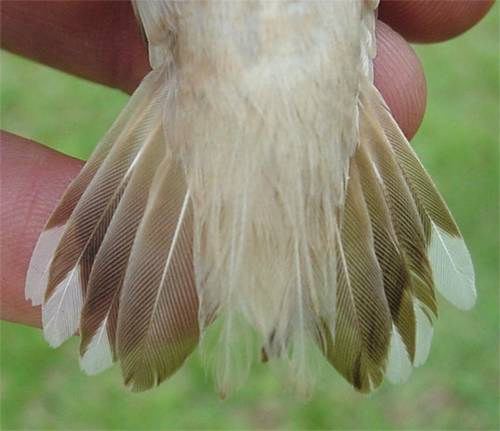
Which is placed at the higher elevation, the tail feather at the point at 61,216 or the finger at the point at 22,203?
the tail feather at the point at 61,216

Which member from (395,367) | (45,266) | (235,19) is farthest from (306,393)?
(235,19)

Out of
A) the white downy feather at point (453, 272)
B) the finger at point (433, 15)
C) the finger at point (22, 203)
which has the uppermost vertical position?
the finger at point (433, 15)

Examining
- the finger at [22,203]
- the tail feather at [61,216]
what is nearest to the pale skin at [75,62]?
the finger at [22,203]

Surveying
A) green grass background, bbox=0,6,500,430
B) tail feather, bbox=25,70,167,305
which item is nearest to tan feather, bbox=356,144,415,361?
tail feather, bbox=25,70,167,305

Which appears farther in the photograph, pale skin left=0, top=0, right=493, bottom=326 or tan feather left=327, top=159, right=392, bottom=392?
pale skin left=0, top=0, right=493, bottom=326

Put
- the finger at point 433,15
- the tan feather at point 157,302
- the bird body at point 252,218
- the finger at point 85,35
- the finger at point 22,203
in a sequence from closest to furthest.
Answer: the bird body at point 252,218 → the tan feather at point 157,302 → the finger at point 22,203 → the finger at point 433,15 → the finger at point 85,35

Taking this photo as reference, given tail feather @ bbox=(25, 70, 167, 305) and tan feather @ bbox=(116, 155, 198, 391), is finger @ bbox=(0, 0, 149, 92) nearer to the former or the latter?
tail feather @ bbox=(25, 70, 167, 305)

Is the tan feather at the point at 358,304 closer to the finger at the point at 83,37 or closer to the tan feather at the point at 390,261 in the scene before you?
the tan feather at the point at 390,261
